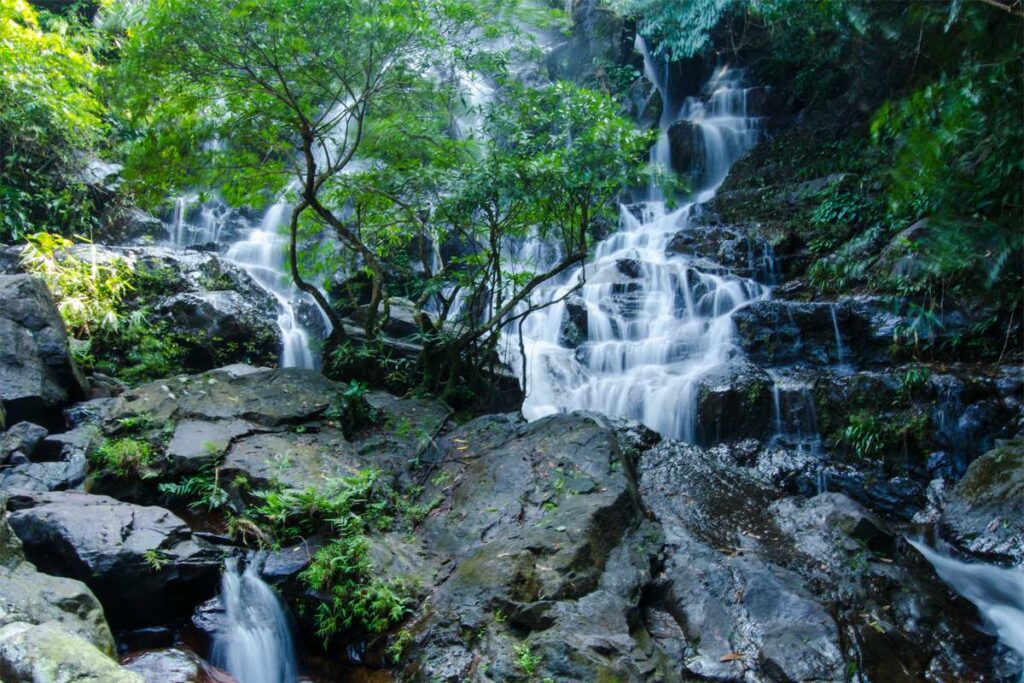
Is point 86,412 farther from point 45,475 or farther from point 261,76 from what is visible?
point 261,76

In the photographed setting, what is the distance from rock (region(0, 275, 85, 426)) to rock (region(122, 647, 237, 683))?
363 centimetres

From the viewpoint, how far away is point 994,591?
549 centimetres

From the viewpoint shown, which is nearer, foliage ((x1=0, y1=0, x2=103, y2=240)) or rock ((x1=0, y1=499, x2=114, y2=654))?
rock ((x1=0, y1=499, x2=114, y2=654))

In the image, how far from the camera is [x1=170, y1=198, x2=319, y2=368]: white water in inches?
429

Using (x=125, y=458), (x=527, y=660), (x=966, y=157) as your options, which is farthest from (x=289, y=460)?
(x=966, y=157)

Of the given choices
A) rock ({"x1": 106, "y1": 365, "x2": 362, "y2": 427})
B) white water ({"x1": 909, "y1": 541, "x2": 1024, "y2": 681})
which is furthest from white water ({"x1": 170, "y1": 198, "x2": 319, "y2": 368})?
white water ({"x1": 909, "y1": 541, "x2": 1024, "y2": 681})

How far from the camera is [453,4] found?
6695 millimetres

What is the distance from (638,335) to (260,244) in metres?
7.89

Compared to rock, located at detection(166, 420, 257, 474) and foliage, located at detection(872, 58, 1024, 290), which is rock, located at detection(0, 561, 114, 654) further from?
foliage, located at detection(872, 58, 1024, 290)

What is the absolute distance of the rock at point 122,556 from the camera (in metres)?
4.34

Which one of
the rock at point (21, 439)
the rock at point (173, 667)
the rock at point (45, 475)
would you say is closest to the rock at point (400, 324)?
the rock at point (21, 439)

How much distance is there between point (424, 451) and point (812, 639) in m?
3.76

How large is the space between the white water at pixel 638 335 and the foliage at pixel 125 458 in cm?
501

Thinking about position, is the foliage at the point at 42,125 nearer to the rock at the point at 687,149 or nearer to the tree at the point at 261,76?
the tree at the point at 261,76
